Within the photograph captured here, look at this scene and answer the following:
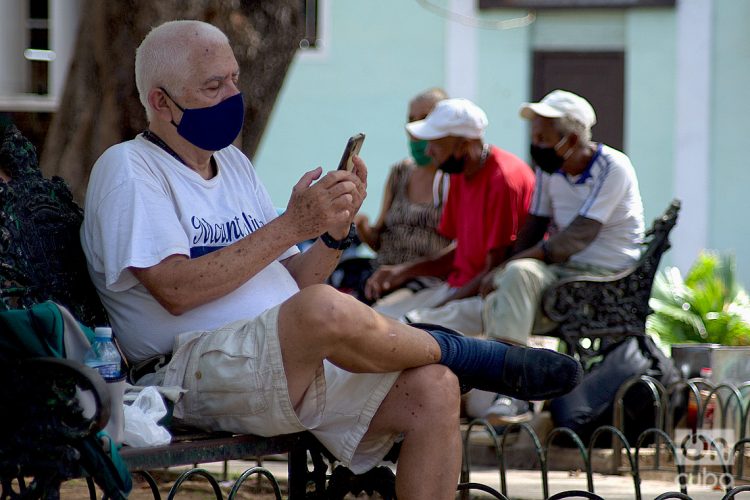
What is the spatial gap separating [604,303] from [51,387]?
12.5 ft

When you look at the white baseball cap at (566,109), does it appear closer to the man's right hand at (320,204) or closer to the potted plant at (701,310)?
the potted plant at (701,310)

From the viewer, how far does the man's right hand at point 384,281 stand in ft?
23.1

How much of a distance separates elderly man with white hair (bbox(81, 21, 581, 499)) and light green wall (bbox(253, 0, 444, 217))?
310 inches

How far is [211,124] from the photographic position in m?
3.80

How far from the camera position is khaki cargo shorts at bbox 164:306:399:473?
3379 millimetres

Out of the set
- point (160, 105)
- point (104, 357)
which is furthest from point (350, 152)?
point (104, 357)

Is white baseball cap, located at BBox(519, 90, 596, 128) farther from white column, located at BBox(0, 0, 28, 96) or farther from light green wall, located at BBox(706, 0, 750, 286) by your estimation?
white column, located at BBox(0, 0, 28, 96)

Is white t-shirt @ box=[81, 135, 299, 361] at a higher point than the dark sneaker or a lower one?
higher

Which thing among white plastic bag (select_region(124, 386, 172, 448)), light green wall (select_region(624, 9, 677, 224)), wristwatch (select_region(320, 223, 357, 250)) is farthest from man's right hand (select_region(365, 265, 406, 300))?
light green wall (select_region(624, 9, 677, 224))

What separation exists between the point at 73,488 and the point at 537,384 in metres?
2.70

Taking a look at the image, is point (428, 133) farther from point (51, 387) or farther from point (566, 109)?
point (51, 387)

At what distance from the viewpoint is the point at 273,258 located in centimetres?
359

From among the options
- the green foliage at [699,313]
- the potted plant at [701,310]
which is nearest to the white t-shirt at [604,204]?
the potted plant at [701,310]

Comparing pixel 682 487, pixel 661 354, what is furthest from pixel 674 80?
pixel 682 487
